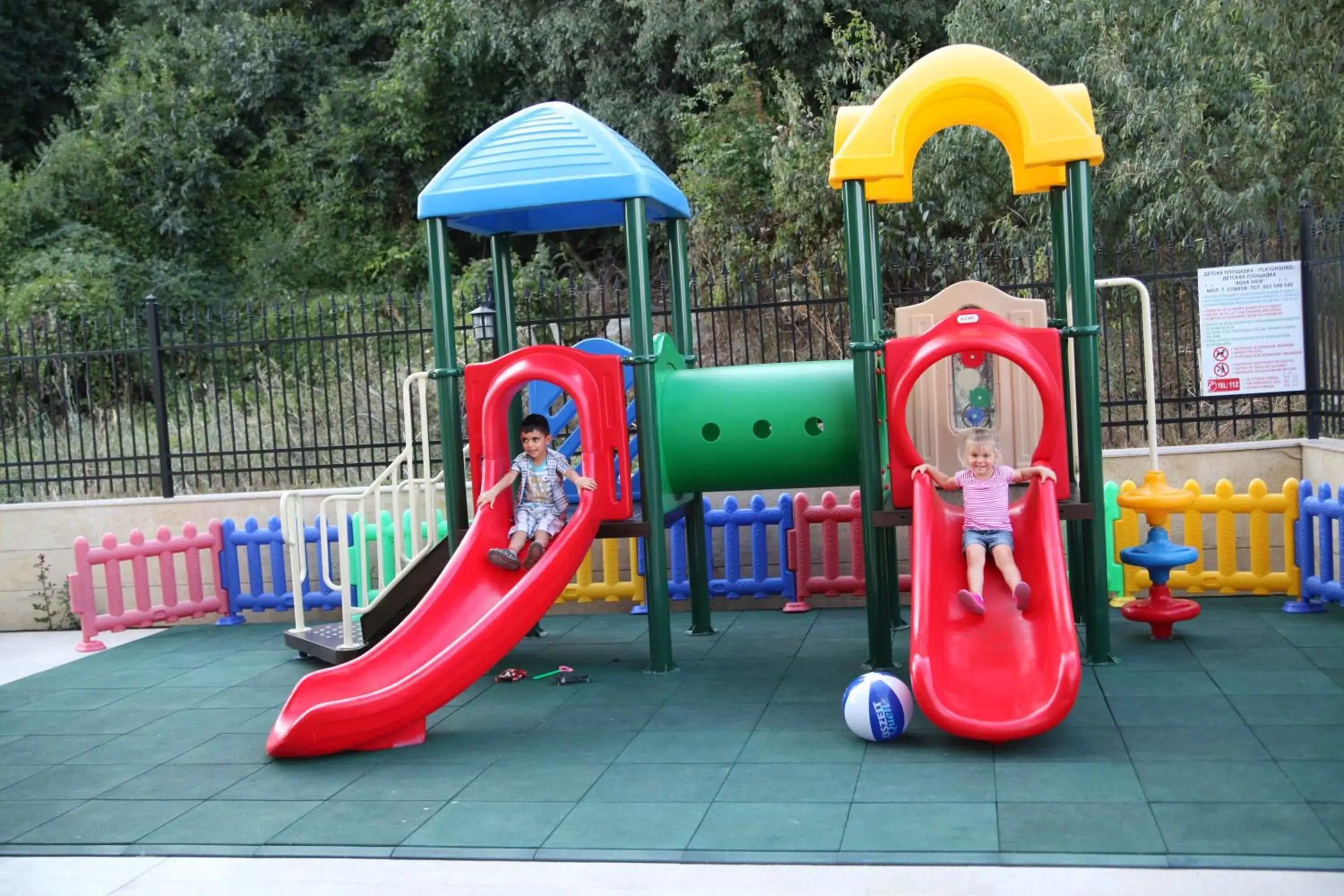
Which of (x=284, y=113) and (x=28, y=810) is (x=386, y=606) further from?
(x=284, y=113)

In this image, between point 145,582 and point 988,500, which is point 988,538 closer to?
point 988,500

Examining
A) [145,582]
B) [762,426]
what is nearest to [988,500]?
[762,426]

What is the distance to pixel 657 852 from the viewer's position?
185 inches

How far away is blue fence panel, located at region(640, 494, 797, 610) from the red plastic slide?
6.88ft

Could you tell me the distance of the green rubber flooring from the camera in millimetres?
4727

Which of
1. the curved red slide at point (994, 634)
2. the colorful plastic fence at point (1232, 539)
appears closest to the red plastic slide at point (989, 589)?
the curved red slide at point (994, 634)

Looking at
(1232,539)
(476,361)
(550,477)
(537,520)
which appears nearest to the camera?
(537,520)

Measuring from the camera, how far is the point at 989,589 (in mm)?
6805

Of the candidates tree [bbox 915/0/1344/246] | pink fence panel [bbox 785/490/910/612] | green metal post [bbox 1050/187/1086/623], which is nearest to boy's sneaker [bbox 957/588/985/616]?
green metal post [bbox 1050/187/1086/623]

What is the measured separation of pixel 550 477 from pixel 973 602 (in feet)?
8.90

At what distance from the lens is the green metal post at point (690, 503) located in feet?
29.1

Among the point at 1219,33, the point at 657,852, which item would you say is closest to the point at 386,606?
the point at 657,852

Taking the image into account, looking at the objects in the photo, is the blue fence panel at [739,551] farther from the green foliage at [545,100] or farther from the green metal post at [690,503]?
the green foliage at [545,100]

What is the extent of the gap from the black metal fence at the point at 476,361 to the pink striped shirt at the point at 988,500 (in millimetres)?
2757
